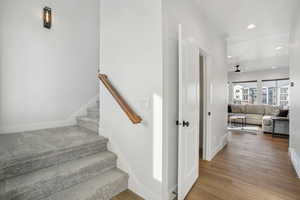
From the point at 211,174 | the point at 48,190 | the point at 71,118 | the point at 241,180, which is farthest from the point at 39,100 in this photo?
the point at 241,180

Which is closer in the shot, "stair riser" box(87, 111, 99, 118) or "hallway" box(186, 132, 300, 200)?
"hallway" box(186, 132, 300, 200)

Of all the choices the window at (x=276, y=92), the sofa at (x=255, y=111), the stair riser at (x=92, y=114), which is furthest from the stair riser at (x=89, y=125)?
the window at (x=276, y=92)

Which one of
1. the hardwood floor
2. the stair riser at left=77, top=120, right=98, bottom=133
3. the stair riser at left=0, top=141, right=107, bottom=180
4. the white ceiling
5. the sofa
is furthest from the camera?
the sofa

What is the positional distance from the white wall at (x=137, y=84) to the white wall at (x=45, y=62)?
1382 mm

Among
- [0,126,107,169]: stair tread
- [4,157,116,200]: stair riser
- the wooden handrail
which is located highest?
the wooden handrail

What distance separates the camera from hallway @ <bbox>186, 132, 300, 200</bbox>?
181 centimetres

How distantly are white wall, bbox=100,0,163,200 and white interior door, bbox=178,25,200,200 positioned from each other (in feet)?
0.83

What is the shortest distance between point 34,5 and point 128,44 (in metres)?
2.26

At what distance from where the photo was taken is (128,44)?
188 cm

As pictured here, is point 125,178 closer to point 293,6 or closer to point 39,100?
point 39,100

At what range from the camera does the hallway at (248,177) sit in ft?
5.95

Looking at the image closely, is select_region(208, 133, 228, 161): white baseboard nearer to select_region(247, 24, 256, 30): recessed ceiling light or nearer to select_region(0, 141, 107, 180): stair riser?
select_region(0, 141, 107, 180): stair riser

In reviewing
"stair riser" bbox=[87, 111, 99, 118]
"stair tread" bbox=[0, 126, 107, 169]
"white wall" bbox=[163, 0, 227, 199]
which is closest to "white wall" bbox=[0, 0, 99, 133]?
"stair riser" bbox=[87, 111, 99, 118]

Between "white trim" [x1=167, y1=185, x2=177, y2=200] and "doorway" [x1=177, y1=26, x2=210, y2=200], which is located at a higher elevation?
"doorway" [x1=177, y1=26, x2=210, y2=200]
